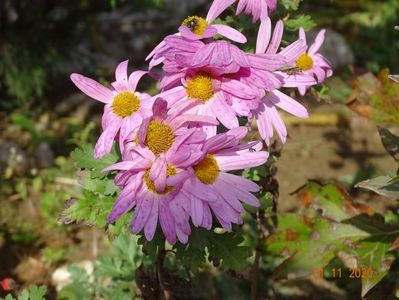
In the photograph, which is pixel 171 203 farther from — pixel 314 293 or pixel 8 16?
pixel 8 16

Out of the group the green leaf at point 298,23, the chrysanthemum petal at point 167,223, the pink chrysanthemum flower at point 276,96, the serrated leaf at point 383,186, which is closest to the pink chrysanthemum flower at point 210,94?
the pink chrysanthemum flower at point 276,96

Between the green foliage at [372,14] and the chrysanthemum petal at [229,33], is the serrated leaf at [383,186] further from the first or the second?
the green foliage at [372,14]

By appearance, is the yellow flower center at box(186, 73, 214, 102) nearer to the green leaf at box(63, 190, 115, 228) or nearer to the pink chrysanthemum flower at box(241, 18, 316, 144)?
the pink chrysanthemum flower at box(241, 18, 316, 144)

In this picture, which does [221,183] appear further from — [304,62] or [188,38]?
[304,62]

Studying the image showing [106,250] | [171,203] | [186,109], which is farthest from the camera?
[106,250]

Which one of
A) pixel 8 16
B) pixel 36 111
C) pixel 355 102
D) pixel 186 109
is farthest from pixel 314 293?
pixel 8 16

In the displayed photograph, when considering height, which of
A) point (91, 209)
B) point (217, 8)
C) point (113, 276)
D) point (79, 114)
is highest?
point (217, 8)
